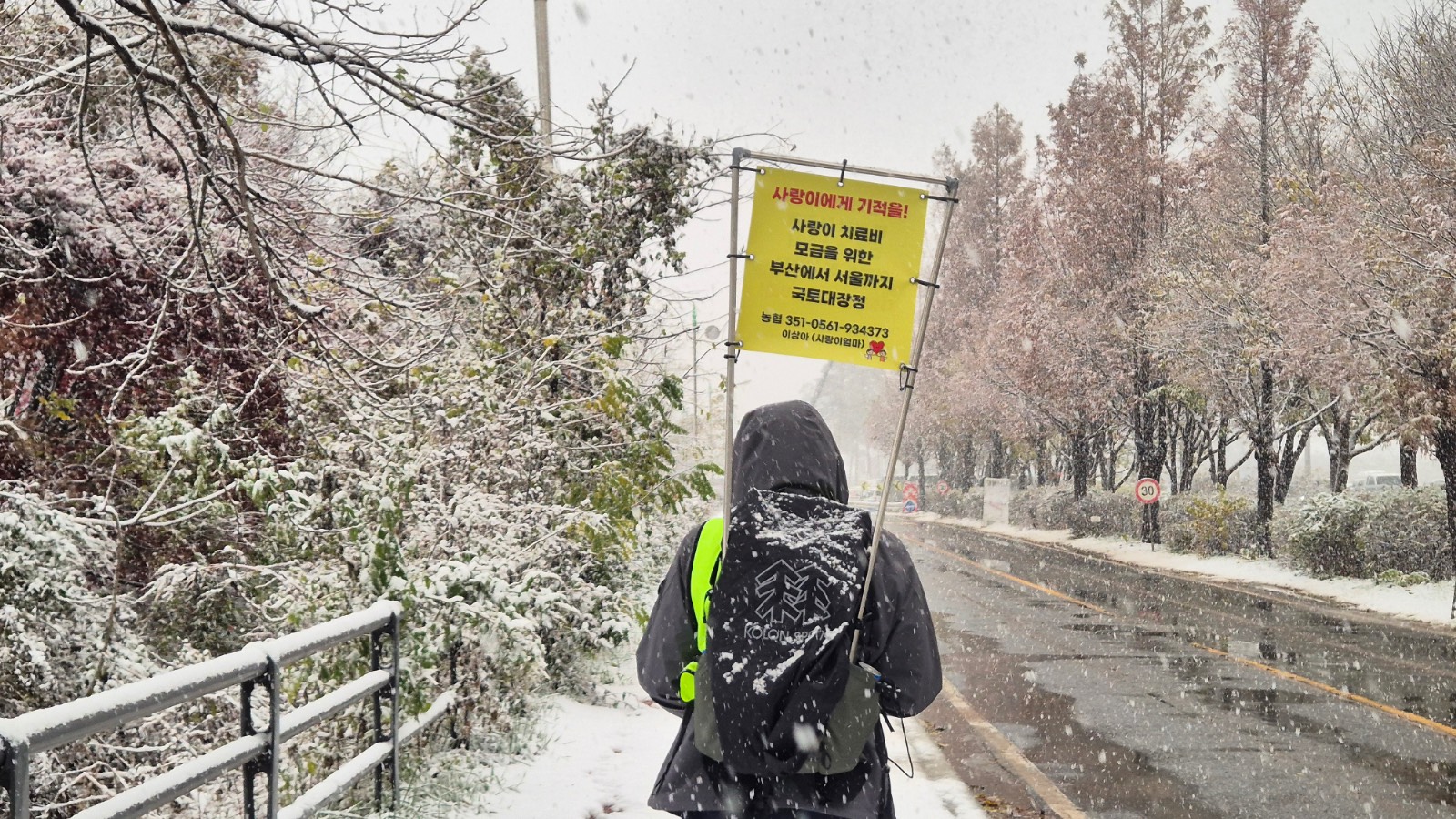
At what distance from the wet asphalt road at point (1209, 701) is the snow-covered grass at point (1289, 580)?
2.55ft

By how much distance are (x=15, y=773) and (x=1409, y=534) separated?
20.2 metres

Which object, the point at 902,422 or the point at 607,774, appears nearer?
the point at 902,422

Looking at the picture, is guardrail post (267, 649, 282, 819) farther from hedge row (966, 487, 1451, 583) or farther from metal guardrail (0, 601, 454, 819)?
hedge row (966, 487, 1451, 583)

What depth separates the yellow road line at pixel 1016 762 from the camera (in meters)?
6.01

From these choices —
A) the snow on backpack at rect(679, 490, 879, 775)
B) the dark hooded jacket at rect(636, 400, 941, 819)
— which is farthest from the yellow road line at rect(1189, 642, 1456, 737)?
the snow on backpack at rect(679, 490, 879, 775)

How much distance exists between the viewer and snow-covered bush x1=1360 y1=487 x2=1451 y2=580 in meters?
17.5

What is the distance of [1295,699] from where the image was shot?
8.93 metres

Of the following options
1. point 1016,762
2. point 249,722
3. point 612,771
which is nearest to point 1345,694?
point 1016,762

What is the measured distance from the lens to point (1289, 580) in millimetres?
19672

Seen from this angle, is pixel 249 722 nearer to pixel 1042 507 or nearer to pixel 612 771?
pixel 612 771

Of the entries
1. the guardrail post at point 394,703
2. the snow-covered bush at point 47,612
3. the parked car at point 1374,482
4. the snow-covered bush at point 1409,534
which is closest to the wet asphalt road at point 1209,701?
the snow-covered bush at point 1409,534

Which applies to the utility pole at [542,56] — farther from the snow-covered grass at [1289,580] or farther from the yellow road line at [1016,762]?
the snow-covered grass at [1289,580]

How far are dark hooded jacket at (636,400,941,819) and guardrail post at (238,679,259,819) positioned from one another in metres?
1.63

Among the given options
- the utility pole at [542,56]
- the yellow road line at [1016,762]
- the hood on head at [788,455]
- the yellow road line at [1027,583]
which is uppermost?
the utility pole at [542,56]
